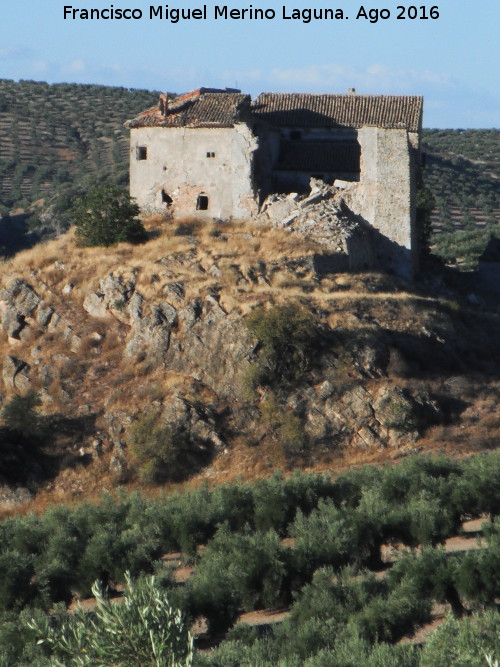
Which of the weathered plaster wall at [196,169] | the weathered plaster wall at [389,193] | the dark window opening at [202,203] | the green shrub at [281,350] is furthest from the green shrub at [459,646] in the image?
the dark window opening at [202,203]

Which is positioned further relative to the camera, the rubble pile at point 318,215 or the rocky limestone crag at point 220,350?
the rubble pile at point 318,215

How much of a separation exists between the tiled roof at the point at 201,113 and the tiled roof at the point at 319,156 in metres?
2.42

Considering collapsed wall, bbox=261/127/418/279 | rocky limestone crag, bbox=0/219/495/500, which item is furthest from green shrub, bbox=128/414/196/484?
collapsed wall, bbox=261/127/418/279

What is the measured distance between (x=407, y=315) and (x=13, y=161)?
6535 cm

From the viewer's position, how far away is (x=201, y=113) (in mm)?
40031

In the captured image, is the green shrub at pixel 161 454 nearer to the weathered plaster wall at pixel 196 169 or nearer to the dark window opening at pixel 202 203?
the weathered plaster wall at pixel 196 169

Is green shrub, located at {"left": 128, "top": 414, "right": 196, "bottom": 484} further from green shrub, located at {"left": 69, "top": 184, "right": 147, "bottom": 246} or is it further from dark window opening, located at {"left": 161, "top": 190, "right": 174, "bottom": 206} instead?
dark window opening, located at {"left": 161, "top": 190, "right": 174, "bottom": 206}

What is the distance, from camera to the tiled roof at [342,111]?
41.8 m

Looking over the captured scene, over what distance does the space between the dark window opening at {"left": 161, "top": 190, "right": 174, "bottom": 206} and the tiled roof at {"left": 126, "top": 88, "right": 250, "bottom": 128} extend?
2.45 metres

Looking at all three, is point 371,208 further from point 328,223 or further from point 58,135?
point 58,135

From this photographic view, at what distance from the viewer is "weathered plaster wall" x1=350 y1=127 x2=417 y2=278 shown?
127ft

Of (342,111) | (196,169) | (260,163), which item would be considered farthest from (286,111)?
(196,169)

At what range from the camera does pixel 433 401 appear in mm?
32094

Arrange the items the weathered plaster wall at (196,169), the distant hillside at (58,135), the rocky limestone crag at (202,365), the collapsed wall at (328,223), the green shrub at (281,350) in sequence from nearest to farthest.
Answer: the rocky limestone crag at (202,365) → the green shrub at (281,350) → the collapsed wall at (328,223) → the weathered plaster wall at (196,169) → the distant hillside at (58,135)
